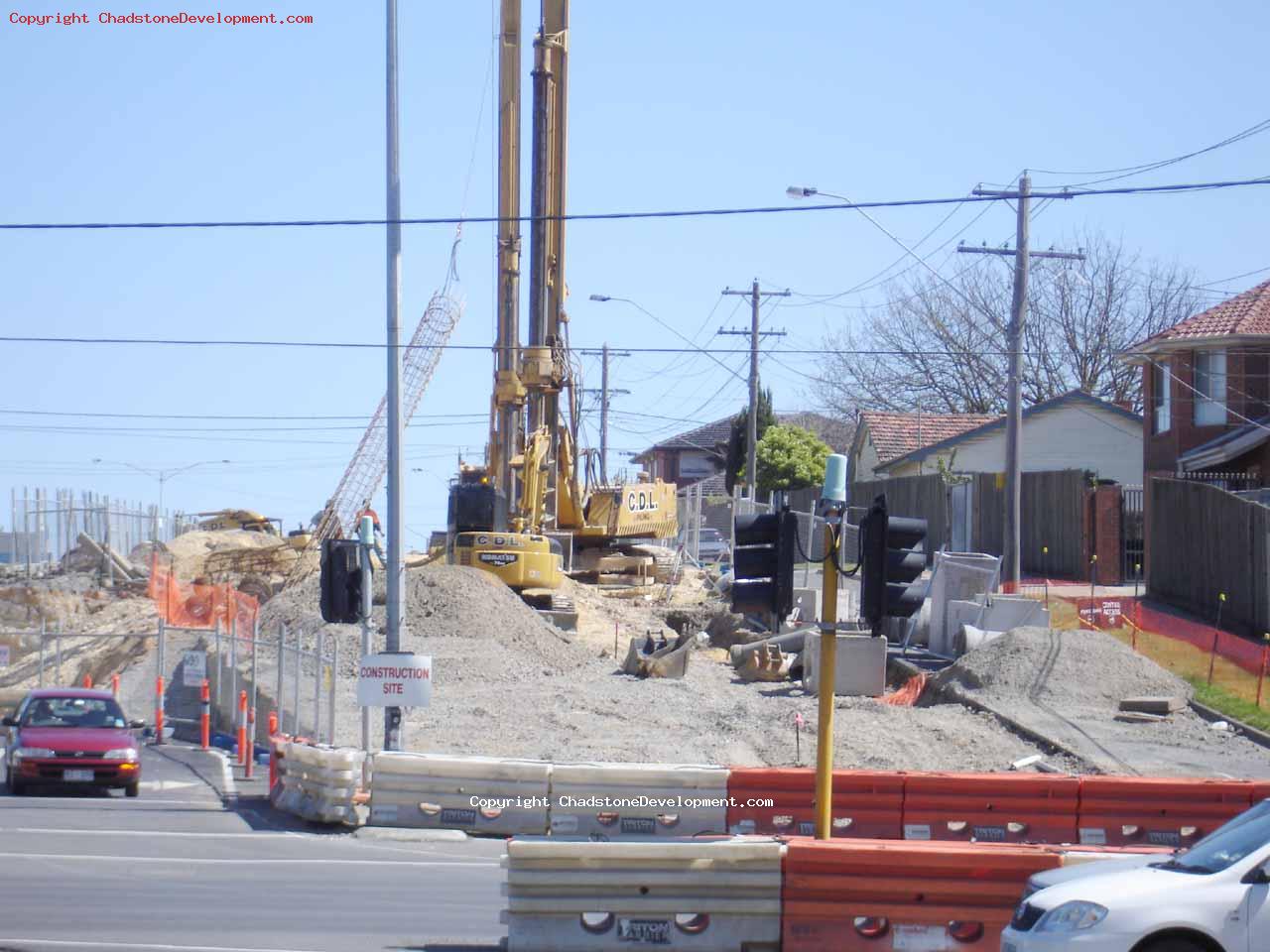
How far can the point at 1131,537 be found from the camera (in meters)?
37.9

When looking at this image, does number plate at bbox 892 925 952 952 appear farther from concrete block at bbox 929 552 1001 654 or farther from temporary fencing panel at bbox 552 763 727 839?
concrete block at bbox 929 552 1001 654

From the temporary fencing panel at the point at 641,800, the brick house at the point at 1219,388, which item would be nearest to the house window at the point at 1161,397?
the brick house at the point at 1219,388

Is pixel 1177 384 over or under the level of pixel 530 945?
over

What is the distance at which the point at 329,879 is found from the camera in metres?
13.0

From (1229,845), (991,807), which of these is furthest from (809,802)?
(1229,845)

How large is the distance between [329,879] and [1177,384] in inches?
1141

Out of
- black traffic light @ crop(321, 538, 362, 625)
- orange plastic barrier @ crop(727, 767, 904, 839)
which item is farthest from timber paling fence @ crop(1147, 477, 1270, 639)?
black traffic light @ crop(321, 538, 362, 625)

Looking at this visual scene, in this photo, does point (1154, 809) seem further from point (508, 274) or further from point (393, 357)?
point (508, 274)

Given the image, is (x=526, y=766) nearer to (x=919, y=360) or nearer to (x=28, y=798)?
(x=28, y=798)

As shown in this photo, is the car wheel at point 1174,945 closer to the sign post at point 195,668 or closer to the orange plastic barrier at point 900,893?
the orange plastic barrier at point 900,893

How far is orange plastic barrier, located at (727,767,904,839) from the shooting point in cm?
1433

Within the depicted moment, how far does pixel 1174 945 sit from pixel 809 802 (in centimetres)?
690

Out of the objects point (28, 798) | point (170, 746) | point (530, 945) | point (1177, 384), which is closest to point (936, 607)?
point (1177, 384)

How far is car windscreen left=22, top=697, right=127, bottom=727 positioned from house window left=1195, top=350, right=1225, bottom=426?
85.4ft
